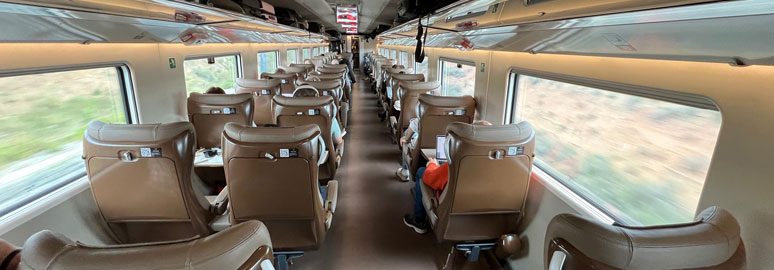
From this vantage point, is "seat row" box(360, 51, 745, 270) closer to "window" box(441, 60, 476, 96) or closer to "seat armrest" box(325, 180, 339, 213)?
"seat armrest" box(325, 180, 339, 213)

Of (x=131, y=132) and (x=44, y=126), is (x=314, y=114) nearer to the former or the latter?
(x=131, y=132)

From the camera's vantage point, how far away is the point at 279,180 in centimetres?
230

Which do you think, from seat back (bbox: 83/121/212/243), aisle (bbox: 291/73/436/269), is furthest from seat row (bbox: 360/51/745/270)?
seat back (bbox: 83/121/212/243)

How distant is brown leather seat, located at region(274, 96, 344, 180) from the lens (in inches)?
159

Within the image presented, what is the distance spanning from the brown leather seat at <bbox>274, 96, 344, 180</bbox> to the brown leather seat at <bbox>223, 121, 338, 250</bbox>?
62.5 inches

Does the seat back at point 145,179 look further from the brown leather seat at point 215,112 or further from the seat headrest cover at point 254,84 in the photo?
the seat headrest cover at point 254,84

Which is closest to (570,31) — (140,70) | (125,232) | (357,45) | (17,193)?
(125,232)

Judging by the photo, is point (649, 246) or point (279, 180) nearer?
point (649, 246)

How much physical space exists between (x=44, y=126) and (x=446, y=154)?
3604 millimetres

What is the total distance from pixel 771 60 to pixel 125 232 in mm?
3782

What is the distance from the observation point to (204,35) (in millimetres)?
4078

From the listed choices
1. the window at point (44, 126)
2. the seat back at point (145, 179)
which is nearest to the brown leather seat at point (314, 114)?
the seat back at point (145, 179)

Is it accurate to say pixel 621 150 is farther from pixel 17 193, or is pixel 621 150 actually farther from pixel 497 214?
pixel 17 193

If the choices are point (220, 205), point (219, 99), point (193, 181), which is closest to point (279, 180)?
point (193, 181)
